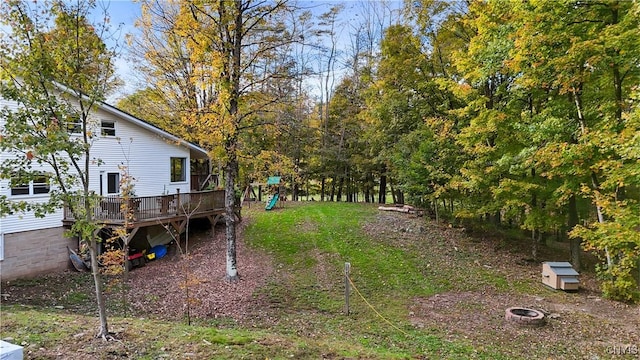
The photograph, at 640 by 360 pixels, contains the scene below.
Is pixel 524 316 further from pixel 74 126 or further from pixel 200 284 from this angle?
pixel 74 126

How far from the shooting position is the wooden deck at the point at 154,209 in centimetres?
1278

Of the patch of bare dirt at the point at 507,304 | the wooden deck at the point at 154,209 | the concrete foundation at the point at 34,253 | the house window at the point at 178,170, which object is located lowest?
the patch of bare dirt at the point at 507,304

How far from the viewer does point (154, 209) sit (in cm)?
1366

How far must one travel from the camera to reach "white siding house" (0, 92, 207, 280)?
1212cm

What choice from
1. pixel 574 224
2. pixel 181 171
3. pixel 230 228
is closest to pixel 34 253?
pixel 230 228

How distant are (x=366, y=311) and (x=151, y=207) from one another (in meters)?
9.28

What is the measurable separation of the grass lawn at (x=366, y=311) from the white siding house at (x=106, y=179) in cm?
110

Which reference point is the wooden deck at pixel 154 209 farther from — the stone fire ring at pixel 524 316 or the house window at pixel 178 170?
the stone fire ring at pixel 524 316

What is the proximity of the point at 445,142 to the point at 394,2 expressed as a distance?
13.0 metres

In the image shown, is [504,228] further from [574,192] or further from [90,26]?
[90,26]

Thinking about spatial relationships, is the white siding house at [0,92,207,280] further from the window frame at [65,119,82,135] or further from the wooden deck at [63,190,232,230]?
the window frame at [65,119,82,135]

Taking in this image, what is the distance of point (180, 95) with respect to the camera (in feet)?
66.2

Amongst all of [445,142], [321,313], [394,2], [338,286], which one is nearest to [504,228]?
[445,142]

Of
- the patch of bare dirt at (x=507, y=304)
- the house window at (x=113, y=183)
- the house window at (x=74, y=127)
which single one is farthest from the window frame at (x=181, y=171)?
the house window at (x=74, y=127)
